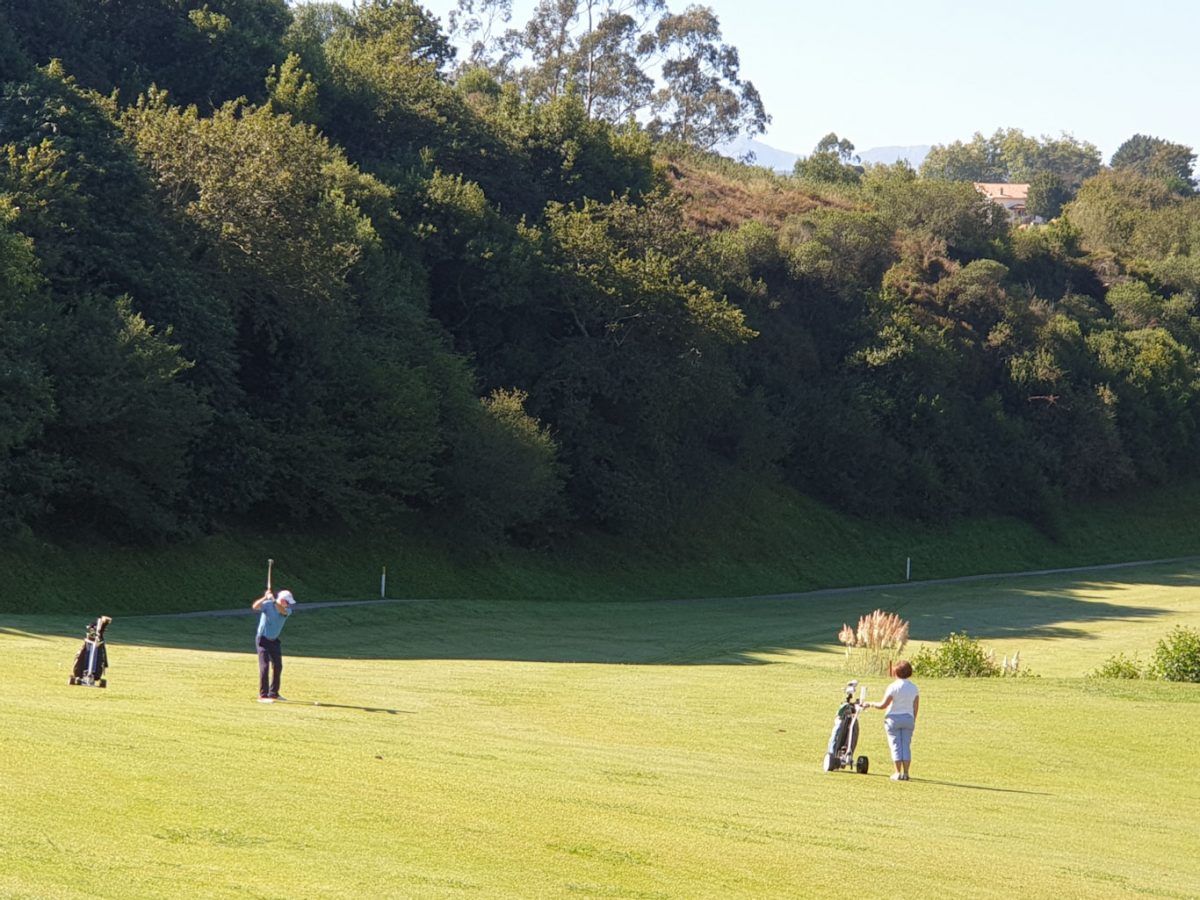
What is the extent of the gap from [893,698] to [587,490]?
4598 cm

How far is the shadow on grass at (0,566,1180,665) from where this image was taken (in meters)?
41.0

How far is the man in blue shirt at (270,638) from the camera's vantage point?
78.3ft

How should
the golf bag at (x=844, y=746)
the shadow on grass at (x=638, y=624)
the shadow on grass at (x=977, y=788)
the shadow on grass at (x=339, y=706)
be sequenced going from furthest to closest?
the shadow on grass at (x=638, y=624)
the shadow on grass at (x=339, y=706)
the golf bag at (x=844, y=746)
the shadow on grass at (x=977, y=788)

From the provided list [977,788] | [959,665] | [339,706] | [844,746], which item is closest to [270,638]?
[339,706]

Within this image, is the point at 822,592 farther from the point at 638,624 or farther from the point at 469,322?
the point at 469,322

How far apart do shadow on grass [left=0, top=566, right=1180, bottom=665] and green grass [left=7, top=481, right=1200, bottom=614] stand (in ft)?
8.97

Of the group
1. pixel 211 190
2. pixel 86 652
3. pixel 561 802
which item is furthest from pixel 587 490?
pixel 561 802

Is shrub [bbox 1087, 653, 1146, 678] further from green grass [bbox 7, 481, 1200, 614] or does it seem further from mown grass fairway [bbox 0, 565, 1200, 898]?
green grass [bbox 7, 481, 1200, 614]

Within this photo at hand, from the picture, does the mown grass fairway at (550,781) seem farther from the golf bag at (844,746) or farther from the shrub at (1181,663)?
the shrub at (1181,663)

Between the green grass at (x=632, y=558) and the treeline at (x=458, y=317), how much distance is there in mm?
1322

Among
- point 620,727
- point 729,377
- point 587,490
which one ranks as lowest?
point 620,727

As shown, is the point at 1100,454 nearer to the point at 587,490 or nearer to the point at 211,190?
the point at 587,490

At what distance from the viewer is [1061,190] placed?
191000mm

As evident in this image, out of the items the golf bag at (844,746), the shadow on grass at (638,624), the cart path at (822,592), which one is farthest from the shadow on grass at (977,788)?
the cart path at (822,592)
